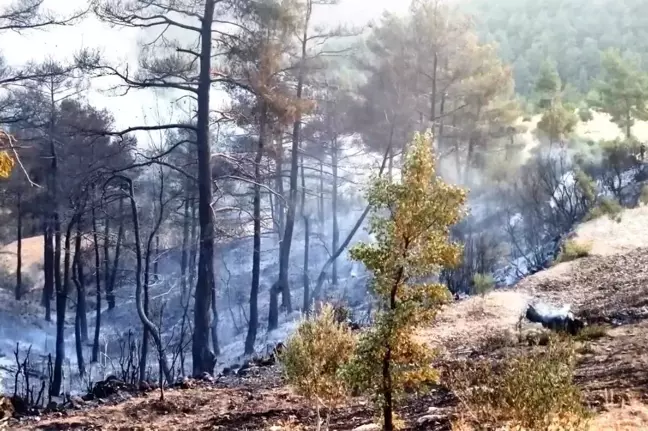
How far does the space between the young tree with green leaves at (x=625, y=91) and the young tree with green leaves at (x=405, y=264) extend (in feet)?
97.9

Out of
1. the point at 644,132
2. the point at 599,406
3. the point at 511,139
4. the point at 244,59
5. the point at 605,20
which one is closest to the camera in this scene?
the point at 599,406

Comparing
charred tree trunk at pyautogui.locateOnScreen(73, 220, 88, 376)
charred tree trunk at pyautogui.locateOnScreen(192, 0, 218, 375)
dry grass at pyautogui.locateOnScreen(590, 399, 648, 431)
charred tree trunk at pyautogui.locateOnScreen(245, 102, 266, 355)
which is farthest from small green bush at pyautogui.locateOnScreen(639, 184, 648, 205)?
dry grass at pyautogui.locateOnScreen(590, 399, 648, 431)

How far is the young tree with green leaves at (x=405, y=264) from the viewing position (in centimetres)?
514

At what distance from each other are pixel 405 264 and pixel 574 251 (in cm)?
1234

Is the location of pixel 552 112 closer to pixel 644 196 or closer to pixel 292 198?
pixel 644 196

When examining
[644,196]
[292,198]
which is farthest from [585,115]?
[292,198]

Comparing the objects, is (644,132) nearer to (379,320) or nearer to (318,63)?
(318,63)

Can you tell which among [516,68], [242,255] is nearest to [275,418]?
[242,255]

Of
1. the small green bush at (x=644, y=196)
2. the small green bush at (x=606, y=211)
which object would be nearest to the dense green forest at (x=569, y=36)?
the small green bush at (x=644, y=196)

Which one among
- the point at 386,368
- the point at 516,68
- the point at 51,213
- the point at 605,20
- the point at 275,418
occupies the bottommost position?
the point at 275,418

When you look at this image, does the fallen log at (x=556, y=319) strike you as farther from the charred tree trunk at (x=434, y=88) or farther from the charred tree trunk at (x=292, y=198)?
the charred tree trunk at (x=434, y=88)

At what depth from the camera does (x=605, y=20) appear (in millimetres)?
60781

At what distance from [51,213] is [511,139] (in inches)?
843

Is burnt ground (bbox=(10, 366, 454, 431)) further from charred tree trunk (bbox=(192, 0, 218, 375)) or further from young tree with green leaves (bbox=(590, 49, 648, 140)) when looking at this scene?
young tree with green leaves (bbox=(590, 49, 648, 140))
